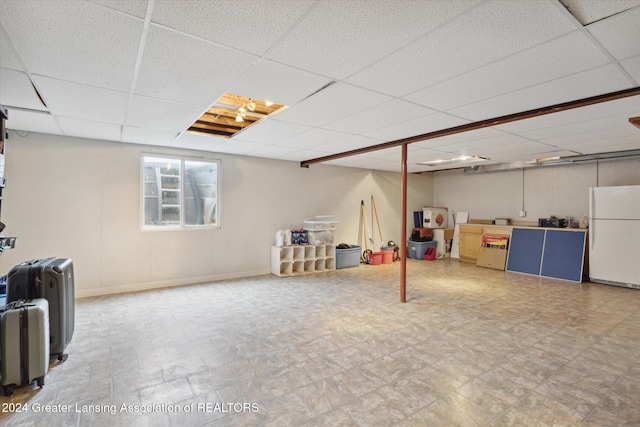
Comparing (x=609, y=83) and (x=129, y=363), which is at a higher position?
(x=609, y=83)

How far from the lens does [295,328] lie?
3572 mm

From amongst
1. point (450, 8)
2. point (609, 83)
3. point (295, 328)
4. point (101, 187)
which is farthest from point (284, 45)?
point (101, 187)

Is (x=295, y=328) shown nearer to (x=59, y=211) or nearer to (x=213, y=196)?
(x=213, y=196)

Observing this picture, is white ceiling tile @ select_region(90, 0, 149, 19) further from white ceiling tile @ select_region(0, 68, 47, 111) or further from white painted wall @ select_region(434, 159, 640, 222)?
white painted wall @ select_region(434, 159, 640, 222)

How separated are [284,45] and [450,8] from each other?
3.20 feet

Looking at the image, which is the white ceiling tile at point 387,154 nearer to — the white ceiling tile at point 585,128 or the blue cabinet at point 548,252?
the white ceiling tile at point 585,128

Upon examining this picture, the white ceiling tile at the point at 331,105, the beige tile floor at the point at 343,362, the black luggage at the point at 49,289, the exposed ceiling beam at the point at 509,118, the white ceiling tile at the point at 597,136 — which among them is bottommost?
the beige tile floor at the point at 343,362

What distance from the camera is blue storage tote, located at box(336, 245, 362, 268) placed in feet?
23.1

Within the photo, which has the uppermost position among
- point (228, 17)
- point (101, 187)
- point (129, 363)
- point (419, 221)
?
point (228, 17)

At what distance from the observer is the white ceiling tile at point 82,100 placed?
2695mm

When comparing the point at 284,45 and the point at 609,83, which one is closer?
the point at 284,45

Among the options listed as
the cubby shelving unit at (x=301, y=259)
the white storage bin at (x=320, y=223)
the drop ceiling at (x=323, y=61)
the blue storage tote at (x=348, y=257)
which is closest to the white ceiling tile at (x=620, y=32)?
the drop ceiling at (x=323, y=61)

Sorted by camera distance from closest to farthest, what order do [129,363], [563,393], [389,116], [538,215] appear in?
[563,393] < [129,363] < [389,116] < [538,215]

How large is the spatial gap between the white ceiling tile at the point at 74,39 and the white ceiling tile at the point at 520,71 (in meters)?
2.27
